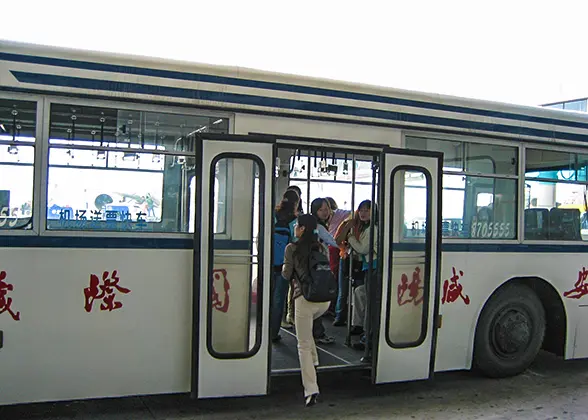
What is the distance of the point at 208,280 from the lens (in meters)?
5.30

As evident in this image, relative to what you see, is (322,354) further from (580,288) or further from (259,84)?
(580,288)

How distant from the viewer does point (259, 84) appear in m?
5.61

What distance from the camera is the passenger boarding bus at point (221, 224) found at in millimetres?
4895

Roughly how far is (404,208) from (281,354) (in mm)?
1852

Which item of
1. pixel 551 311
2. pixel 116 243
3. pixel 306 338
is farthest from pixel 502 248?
pixel 116 243

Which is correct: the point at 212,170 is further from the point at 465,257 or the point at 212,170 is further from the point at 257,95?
the point at 465,257

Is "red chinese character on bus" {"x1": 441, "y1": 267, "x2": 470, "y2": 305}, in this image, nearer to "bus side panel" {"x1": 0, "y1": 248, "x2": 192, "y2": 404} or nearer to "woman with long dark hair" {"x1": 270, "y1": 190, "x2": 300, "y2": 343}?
"woman with long dark hair" {"x1": 270, "y1": 190, "x2": 300, "y2": 343}

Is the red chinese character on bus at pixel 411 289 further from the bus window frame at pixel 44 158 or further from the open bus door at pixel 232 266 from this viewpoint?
the bus window frame at pixel 44 158

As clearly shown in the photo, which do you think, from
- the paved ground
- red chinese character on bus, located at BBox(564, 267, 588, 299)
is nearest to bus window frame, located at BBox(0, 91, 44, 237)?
the paved ground

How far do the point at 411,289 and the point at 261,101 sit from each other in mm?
2227

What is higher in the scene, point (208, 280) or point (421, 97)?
point (421, 97)

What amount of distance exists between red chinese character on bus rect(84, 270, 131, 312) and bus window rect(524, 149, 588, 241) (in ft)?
13.6

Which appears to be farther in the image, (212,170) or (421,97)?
(421,97)

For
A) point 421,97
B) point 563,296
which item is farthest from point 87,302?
point 563,296
